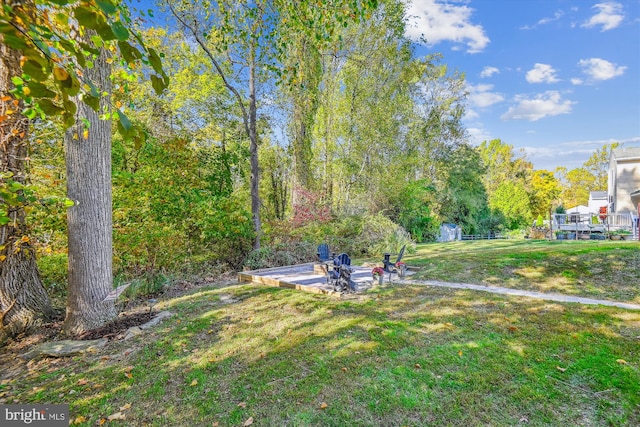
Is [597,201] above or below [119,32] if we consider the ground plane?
above

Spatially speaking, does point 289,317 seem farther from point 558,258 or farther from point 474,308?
point 558,258

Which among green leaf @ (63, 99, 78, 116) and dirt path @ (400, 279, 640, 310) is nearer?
green leaf @ (63, 99, 78, 116)

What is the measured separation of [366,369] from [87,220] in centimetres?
435

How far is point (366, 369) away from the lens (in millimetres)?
3121

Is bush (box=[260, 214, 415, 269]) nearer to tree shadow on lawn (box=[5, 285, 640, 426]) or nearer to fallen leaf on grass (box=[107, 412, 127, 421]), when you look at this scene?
tree shadow on lawn (box=[5, 285, 640, 426])

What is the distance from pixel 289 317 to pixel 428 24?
47.6 feet

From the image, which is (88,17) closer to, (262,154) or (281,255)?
(281,255)

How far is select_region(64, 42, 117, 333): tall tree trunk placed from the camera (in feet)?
13.9

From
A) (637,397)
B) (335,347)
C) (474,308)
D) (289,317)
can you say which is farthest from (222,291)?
(637,397)

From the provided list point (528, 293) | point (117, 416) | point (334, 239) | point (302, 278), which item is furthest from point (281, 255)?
point (117, 416)

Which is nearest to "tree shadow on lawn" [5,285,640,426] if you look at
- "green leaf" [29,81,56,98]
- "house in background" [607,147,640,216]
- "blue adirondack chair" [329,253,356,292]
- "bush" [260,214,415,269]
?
"blue adirondack chair" [329,253,356,292]

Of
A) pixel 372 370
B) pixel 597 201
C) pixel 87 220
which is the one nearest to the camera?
pixel 372 370

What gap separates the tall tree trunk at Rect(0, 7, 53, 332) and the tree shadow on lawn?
5.18ft

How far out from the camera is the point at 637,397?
8.52ft
